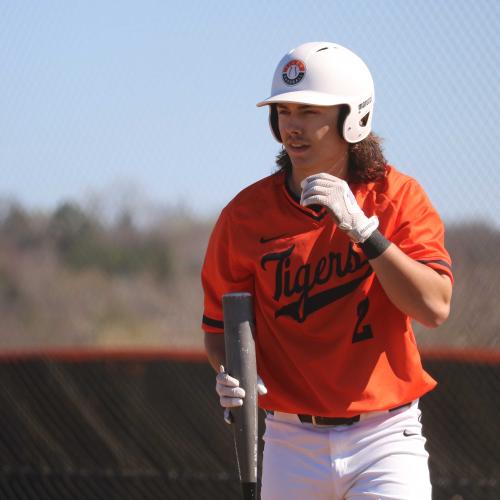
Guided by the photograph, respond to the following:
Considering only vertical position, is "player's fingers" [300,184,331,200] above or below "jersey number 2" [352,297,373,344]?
above

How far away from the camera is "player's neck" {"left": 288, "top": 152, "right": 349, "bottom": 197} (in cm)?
366

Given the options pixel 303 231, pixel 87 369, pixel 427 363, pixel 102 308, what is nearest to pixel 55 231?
pixel 102 308

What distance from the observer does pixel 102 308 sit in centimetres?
780

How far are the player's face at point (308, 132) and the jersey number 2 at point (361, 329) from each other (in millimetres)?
519

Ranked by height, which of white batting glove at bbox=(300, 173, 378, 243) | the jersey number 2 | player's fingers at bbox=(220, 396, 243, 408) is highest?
white batting glove at bbox=(300, 173, 378, 243)

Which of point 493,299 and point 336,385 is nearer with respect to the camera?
point 336,385

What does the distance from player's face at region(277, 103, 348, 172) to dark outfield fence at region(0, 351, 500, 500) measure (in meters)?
2.76

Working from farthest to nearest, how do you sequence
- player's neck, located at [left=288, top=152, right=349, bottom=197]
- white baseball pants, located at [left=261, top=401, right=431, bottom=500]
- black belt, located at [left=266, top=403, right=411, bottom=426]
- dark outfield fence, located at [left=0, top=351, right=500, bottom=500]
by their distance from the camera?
dark outfield fence, located at [left=0, top=351, right=500, bottom=500], player's neck, located at [left=288, top=152, right=349, bottom=197], black belt, located at [left=266, top=403, right=411, bottom=426], white baseball pants, located at [left=261, top=401, right=431, bottom=500]

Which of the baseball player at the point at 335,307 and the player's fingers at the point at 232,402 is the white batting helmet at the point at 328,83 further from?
the player's fingers at the point at 232,402

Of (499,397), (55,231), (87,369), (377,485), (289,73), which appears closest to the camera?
(377,485)

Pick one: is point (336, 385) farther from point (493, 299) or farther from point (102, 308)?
point (102, 308)

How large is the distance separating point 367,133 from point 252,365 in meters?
0.91

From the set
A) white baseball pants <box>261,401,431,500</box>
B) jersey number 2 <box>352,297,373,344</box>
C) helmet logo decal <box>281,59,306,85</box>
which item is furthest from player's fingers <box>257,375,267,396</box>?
helmet logo decal <box>281,59,306,85</box>

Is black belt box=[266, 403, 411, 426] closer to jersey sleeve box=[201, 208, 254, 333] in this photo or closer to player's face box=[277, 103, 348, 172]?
jersey sleeve box=[201, 208, 254, 333]
